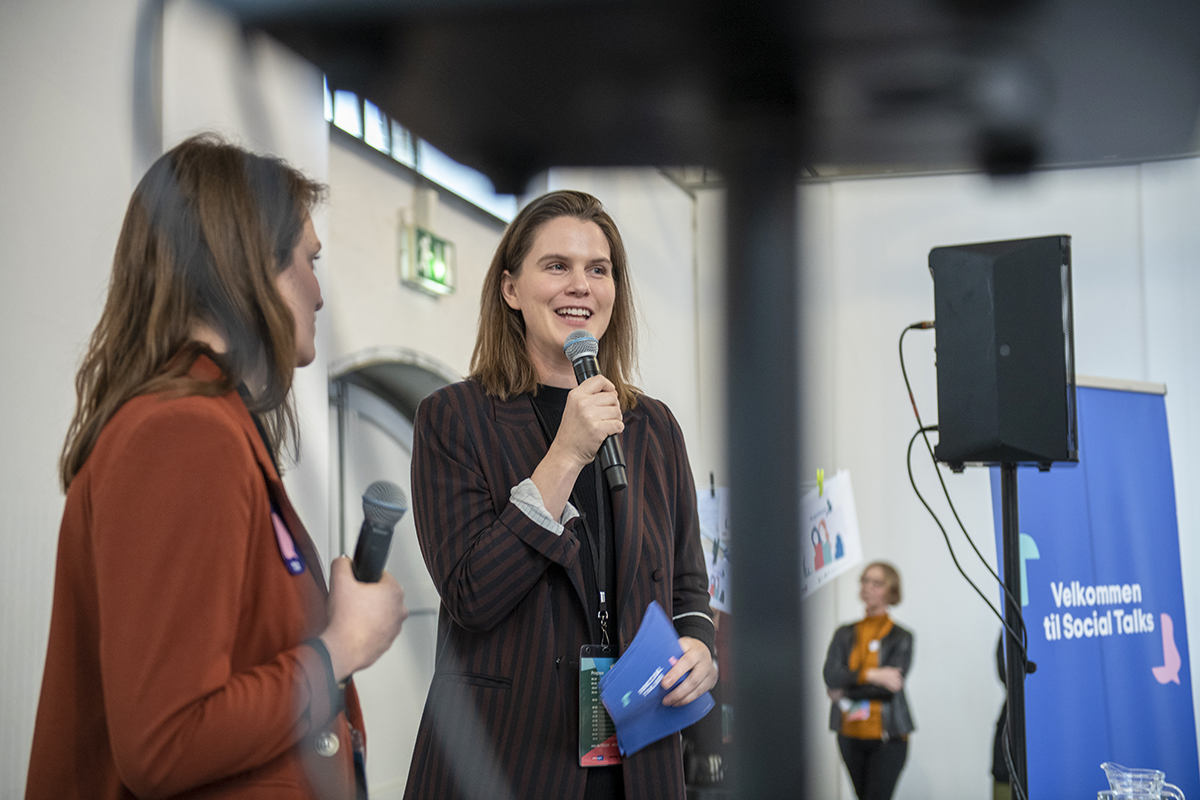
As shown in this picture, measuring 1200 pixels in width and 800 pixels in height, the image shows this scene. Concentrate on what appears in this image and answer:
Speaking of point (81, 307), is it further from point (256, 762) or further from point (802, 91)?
point (802, 91)

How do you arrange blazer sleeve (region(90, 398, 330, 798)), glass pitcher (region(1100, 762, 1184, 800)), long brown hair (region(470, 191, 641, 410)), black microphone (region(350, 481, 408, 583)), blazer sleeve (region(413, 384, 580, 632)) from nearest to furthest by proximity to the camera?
blazer sleeve (region(90, 398, 330, 798)) < black microphone (region(350, 481, 408, 583)) < blazer sleeve (region(413, 384, 580, 632)) < long brown hair (region(470, 191, 641, 410)) < glass pitcher (region(1100, 762, 1184, 800))

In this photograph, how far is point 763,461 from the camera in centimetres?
254

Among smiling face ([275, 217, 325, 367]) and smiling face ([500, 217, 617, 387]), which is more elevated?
smiling face ([500, 217, 617, 387])

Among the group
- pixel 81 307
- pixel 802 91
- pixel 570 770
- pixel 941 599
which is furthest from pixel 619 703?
pixel 941 599

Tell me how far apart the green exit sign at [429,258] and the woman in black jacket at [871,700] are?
7.09ft

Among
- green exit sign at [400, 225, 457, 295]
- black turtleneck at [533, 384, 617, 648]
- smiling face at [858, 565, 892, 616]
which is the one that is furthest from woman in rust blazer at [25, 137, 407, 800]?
smiling face at [858, 565, 892, 616]

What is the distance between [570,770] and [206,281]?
0.73 m

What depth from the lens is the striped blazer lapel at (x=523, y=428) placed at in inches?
46.6

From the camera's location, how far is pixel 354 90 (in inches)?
109

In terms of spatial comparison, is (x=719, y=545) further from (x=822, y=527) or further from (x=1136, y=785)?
(x=1136, y=785)

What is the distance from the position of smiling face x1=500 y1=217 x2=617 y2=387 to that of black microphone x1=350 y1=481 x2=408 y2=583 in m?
0.50

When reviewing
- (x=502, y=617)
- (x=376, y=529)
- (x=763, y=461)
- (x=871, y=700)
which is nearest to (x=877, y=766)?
(x=871, y=700)

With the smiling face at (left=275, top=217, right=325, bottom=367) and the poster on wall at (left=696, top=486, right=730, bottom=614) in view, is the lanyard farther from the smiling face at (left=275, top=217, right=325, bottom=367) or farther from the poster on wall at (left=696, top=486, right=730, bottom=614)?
the poster on wall at (left=696, top=486, right=730, bottom=614)

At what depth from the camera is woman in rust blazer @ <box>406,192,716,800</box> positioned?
109 cm
